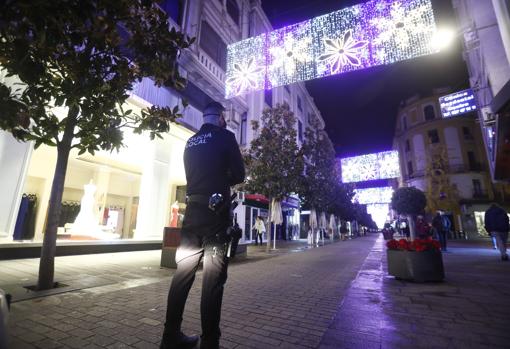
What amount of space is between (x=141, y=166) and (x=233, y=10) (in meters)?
14.6

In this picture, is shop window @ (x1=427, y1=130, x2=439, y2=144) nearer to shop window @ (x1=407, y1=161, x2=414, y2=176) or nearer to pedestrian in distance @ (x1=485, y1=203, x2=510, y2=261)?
shop window @ (x1=407, y1=161, x2=414, y2=176)

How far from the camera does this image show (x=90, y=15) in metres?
2.62

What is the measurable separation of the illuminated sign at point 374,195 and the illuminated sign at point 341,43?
171 ft

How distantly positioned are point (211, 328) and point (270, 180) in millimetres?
11602

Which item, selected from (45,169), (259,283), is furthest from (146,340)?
(45,169)

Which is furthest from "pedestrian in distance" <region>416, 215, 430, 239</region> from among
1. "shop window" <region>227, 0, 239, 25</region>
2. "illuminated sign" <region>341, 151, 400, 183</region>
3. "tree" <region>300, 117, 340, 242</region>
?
"illuminated sign" <region>341, 151, 400, 183</region>

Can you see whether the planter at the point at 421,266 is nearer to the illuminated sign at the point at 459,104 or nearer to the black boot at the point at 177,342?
the black boot at the point at 177,342

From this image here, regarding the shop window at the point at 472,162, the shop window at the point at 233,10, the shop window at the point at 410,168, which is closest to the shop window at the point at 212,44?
the shop window at the point at 233,10

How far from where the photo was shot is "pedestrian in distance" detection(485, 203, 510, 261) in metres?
A: 8.71

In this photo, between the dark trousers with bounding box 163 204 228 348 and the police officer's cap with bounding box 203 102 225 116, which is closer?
the dark trousers with bounding box 163 204 228 348

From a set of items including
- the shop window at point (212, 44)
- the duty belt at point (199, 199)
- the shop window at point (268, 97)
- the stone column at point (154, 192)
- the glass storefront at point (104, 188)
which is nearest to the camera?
the duty belt at point (199, 199)

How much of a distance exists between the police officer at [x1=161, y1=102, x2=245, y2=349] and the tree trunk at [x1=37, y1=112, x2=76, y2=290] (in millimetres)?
3361

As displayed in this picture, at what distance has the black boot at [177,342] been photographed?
2154 millimetres

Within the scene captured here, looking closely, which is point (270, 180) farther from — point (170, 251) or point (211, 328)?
point (211, 328)
